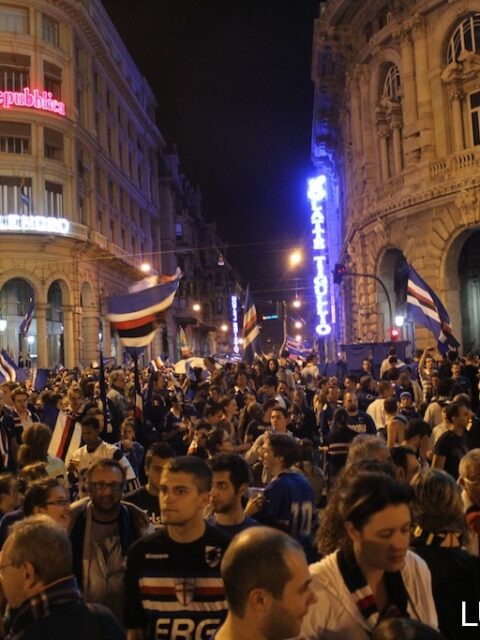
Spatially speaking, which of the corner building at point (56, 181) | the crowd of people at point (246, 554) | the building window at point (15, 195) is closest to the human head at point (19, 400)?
the crowd of people at point (246, 554)

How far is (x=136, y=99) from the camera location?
183 feet

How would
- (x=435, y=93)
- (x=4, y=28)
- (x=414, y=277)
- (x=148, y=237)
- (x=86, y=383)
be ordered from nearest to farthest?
(x=86, y=383)
(x=414, y=277)
(x=435, y=93)
(x=4, y=28)
(x=148, y=237)

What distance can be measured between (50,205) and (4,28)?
10.1 m

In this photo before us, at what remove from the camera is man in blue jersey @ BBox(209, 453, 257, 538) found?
4344mm

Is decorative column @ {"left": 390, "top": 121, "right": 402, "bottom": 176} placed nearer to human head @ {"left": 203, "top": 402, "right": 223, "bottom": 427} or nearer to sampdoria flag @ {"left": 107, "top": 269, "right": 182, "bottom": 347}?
sampdoria flag @ {"left": 107, "top": 269, "right": 182, "bottom": 347}

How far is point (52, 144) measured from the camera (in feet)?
130

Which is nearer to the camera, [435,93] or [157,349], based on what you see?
[435,93]

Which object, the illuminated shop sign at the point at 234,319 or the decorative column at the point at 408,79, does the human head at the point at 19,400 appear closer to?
the decorative column at the point at 408,79

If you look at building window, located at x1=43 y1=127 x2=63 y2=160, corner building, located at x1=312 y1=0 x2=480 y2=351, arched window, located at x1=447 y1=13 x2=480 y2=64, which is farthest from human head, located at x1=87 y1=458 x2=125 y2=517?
building window, located at x1=43 y1=127 x2=63 y2=160

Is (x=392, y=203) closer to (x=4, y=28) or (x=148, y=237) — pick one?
(x=4, y=28)

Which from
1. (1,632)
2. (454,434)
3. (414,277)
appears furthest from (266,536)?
(414,277)

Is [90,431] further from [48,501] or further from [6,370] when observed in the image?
[6,370]

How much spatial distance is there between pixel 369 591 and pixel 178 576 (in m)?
1.03

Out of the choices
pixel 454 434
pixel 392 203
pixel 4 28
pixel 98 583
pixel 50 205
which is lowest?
pixel 98 583
